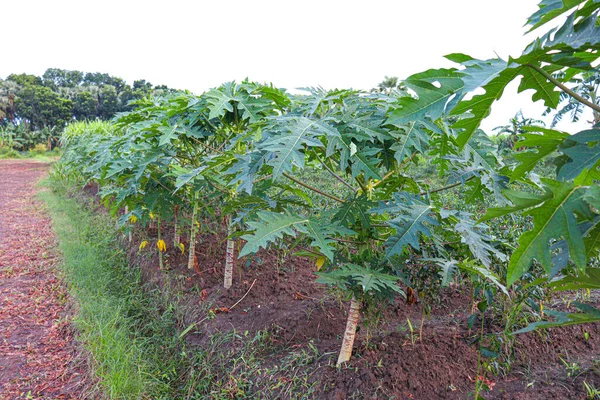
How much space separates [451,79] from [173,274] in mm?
3542

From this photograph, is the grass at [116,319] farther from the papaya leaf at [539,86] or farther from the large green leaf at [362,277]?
the papaya leaf at [539,86]

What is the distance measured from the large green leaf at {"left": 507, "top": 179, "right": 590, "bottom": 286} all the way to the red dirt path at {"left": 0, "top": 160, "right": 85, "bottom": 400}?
9.62 ft

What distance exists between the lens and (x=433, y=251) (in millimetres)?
2137

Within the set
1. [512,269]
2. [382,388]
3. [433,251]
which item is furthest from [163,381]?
[512,269]

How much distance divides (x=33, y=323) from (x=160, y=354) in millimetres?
1513

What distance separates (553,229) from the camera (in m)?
0.85

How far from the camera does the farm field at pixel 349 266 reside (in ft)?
3.27

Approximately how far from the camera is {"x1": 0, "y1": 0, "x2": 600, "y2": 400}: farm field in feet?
3.27

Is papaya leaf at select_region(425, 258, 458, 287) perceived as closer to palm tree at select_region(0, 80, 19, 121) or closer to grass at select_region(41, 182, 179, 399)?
grass at select_region(41, 182, 179, 399)

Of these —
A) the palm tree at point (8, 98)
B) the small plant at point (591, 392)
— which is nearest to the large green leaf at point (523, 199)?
the small plant at point (591, 392)

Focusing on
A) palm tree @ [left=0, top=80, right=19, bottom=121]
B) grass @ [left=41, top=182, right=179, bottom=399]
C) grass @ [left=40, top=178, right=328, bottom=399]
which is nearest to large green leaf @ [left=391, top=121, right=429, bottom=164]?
grass @ [left=40, top=178, right=328, bottom=399]

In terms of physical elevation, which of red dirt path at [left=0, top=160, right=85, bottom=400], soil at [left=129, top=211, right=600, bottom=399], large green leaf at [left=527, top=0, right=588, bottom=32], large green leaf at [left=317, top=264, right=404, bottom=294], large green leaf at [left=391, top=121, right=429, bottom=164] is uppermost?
large green leaf at [left=527, top=0, right=588, bottom=32]

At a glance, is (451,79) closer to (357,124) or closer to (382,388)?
(357,124)

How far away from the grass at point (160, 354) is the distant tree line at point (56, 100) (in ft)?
102
